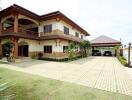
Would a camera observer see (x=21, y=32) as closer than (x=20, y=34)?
No

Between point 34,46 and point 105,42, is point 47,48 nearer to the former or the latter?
point 34,46

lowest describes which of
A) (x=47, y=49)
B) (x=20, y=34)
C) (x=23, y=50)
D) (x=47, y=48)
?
(x=23, y=50)

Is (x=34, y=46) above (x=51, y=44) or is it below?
below

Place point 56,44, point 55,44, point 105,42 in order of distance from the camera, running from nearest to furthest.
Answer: point 56,44 → point 55,44 → point 105,42

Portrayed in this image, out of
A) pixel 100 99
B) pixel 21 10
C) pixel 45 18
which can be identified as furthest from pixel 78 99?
pixel 45 18

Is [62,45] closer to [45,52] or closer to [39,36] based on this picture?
[45,52]

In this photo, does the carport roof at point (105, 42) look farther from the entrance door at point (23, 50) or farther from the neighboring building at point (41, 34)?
the entrance door at point (23, 50)

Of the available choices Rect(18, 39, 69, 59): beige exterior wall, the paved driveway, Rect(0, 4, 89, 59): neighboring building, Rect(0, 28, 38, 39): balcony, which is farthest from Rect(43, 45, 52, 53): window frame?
the paved driveway

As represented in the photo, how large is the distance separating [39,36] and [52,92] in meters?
15.4

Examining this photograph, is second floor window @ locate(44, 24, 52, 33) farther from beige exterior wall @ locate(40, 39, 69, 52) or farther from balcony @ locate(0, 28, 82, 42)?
beige exterior wall @ locate(40, 39, 69, 52)

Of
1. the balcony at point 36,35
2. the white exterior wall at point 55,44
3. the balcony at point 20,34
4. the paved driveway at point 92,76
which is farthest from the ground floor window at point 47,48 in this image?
the paved driveway at point 92,76

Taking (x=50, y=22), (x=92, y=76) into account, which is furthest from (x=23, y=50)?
(x=92, y=76)

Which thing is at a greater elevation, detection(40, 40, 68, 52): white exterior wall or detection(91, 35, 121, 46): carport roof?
detection(91, 35, 121, 46): carport roof

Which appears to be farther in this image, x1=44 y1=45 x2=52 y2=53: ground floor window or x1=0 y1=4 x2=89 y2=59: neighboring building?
x1=44 y1=45 x2=52 y2=53: ground floor window
